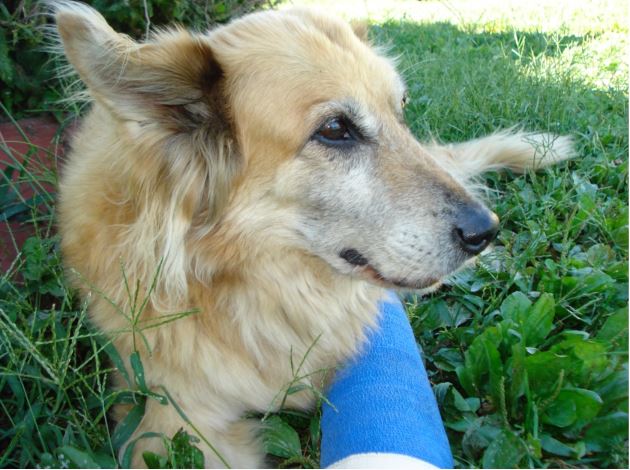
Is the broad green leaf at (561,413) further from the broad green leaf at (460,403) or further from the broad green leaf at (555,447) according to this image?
the broad green leaf at (460,403)

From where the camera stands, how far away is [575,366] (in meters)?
1.82

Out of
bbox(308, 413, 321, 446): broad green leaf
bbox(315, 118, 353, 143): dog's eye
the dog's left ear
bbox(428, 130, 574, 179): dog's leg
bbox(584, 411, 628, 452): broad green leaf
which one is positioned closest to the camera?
the dog's left ear

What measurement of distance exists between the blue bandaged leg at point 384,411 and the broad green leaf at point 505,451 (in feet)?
0.38

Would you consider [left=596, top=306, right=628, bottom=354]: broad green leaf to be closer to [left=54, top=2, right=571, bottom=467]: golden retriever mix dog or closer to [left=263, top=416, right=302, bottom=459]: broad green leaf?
[left=54, top=2, right=571, bottom=467]: golden retriever mix dog

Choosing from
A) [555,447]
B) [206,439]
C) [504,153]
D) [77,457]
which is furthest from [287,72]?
[504,153]

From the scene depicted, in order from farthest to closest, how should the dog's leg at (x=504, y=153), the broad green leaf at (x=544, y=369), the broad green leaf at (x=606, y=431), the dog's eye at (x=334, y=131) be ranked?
the dog's leg at (x=504, y=153), the dog's eye at (x=334, y=131), the broad green leaf at (x=544, y=369), the broad green leaf at (x=606, y=431)

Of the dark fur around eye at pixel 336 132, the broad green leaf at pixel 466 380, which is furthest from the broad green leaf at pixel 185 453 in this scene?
the dark fur around eye at pixel 336 132

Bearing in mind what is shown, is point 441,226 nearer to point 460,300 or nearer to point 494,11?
point 460,300

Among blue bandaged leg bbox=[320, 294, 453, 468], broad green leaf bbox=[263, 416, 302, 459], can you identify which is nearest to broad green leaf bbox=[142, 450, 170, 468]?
broad green leaf bbox=[263, 416, 302, 459]

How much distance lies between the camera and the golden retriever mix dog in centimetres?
187

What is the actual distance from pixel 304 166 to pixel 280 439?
95cm

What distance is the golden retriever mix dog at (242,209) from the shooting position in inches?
73.4

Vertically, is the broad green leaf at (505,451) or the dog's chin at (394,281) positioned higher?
the dog's chin at (394,281)

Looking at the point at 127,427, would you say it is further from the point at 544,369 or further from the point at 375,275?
the point at 544,369
